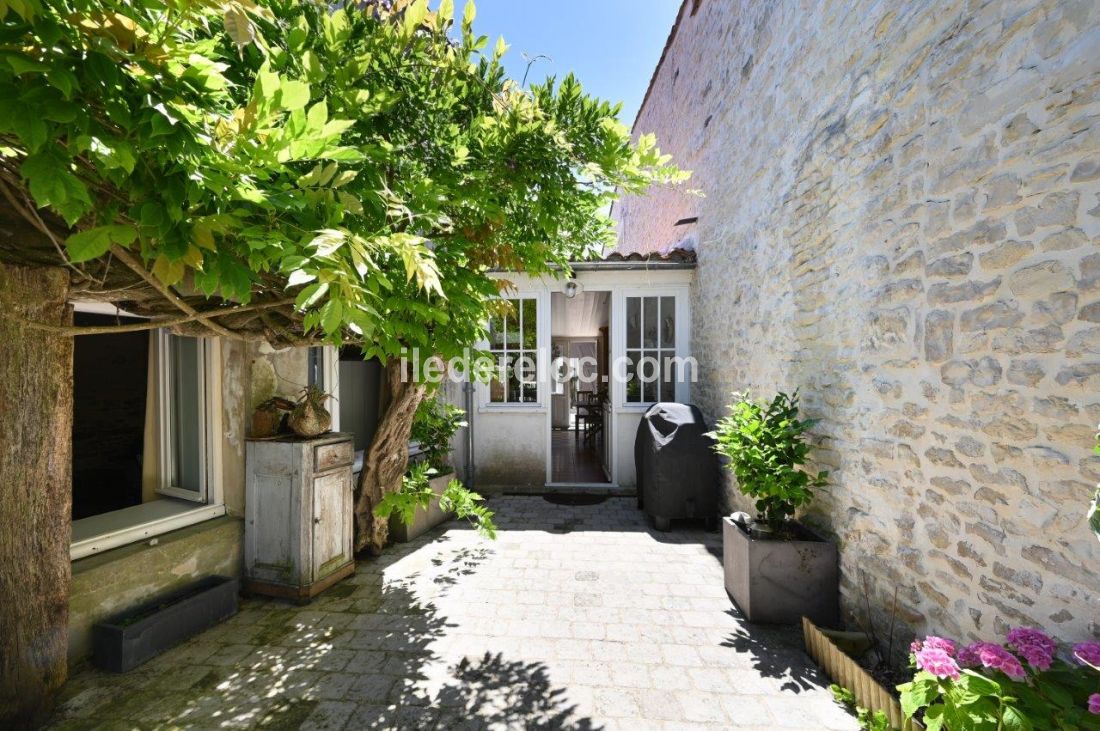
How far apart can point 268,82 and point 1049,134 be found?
112 inches

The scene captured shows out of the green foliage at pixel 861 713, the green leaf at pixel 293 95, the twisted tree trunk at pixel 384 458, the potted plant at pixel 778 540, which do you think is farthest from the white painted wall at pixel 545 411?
the green leaf at pixel 293 95

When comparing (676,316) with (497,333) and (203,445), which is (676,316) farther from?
(203,445)

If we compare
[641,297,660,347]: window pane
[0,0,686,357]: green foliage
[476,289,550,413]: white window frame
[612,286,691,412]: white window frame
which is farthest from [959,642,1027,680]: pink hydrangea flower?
[476,289,550,413]: white window frame

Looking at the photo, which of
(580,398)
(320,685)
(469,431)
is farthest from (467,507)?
(580,398)

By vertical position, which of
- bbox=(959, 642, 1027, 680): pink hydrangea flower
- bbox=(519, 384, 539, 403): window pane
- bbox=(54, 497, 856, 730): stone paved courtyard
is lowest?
bbox=(54, 497, 856, 730): stone paved courtyard

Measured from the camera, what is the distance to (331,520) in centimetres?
353

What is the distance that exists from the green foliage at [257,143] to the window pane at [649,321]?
11.9 feet

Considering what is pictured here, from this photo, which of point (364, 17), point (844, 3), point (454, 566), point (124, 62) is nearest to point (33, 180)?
point (124, 62)

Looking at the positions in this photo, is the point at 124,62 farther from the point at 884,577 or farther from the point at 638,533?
the point at 638,533

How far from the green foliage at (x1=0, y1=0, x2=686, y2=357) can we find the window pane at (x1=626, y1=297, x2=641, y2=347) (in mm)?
3588

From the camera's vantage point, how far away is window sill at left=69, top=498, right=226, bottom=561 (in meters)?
2.66

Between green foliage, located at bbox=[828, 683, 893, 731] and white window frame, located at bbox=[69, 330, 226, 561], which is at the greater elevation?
white window frame, located at bbox=[69, 330, 226, 561]

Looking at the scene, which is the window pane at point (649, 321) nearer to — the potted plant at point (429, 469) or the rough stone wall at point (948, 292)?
the rough stone wall at point (948, 292)

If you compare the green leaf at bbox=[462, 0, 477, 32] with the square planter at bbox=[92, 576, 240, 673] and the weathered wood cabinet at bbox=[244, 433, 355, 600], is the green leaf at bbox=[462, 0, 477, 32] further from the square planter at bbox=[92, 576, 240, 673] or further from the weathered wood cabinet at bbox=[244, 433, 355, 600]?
the square planter at bbox=[92, 576, 240, 673]
